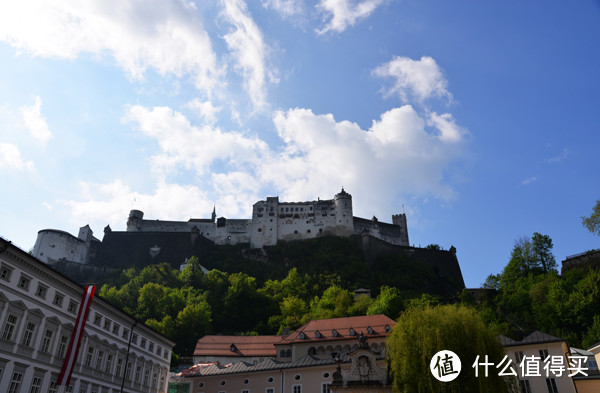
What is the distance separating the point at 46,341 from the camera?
87.1 ft

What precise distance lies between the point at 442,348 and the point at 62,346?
72.4 ft

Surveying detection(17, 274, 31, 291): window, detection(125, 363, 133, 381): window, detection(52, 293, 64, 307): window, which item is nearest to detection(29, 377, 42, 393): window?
detection(52, 293, 64, 307): window

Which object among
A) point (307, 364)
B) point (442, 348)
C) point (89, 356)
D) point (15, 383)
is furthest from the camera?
point (307, 364)

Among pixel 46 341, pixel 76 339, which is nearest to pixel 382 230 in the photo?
pixel 76 339

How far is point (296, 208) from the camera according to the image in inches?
4087

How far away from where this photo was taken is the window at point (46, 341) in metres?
26.2

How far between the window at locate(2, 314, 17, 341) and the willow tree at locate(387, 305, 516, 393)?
68.4 feet

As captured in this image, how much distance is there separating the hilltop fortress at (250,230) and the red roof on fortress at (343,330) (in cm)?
4817

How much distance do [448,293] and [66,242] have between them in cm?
7127

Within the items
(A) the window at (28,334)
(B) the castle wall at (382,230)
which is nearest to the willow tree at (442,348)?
(A) the window at (28,334)

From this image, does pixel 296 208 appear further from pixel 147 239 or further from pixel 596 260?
pixel 596 260

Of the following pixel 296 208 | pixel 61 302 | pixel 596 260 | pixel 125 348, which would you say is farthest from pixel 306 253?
pixel 61 302

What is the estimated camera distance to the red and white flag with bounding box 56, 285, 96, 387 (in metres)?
27.3

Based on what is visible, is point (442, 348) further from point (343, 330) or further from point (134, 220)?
point (134, 220)
